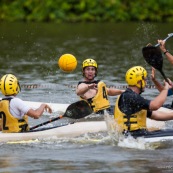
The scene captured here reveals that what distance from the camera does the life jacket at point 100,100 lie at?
17859mm

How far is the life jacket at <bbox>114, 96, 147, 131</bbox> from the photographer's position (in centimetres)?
1463

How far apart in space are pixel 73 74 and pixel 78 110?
10212 millimetres

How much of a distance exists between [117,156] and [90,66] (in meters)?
3.96

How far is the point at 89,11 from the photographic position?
4931 centimetres

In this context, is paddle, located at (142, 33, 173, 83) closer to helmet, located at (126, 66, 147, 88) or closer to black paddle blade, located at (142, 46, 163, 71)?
black paddle blade, located at (142, 46, 163, 71)

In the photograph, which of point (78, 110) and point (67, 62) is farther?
point (67, 62)

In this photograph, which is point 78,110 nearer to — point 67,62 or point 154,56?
point 154,56

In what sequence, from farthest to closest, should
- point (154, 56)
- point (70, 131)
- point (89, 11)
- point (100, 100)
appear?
point (89, 11) → point (100, 100) → point (70, 131) → point (154, 56)

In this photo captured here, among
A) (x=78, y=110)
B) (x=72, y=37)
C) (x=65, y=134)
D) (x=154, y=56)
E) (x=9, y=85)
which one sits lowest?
(x=65, y=134)

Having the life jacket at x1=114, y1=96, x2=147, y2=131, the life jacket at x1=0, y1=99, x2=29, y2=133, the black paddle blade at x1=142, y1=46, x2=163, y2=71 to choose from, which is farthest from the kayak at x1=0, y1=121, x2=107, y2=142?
the black paddle blade at x1=142, y1=46, x2=163, y2=71

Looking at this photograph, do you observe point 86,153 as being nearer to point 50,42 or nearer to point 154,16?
point 50,42

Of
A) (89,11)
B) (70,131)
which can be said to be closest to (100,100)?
(70,131)

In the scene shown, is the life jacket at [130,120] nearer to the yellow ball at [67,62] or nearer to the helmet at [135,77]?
the helmet at [135,77]

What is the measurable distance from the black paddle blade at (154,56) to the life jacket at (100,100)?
7.72 ft
